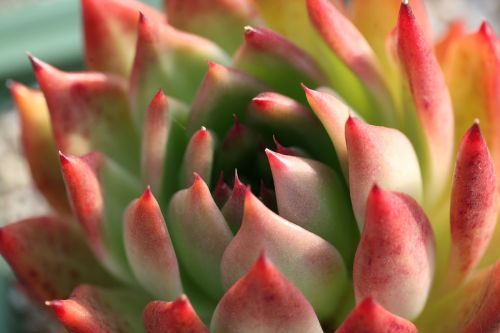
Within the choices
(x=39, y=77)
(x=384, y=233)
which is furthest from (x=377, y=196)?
(x=39, y=77)

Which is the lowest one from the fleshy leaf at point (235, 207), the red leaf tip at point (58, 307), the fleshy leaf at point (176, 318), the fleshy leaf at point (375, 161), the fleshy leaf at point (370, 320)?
the red leaf tip at point (58, 307)

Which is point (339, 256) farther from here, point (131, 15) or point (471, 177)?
point (131, 15)

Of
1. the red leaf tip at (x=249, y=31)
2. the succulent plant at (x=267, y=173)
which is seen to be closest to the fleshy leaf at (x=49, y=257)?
the succulent plant at (x=267, y=173)

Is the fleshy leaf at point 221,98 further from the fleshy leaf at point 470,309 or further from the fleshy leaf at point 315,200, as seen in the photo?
the fleshy leaf at point 470,309

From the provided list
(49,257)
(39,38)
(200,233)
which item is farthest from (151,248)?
(39,38)

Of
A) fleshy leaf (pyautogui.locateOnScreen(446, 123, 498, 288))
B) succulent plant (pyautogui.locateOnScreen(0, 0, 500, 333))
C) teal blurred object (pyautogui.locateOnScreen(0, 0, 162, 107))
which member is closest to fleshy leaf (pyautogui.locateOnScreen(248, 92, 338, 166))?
succulent plant (pyautogui.locateOnScreen(0, 0, 500, 333))

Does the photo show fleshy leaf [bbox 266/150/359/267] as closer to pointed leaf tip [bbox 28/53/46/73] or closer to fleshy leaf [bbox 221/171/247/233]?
fleshy leaf [bbox 221/171/247/233]
